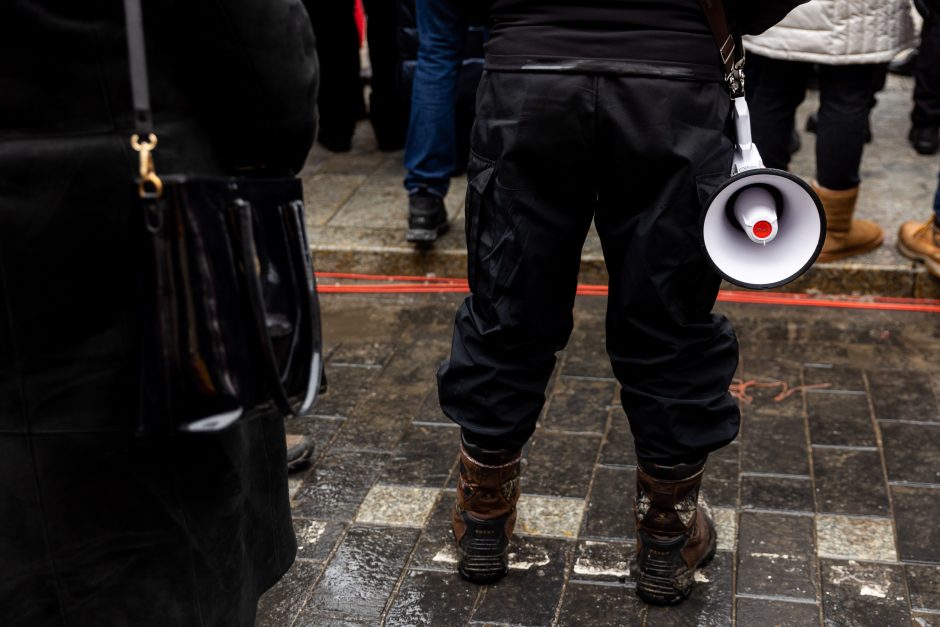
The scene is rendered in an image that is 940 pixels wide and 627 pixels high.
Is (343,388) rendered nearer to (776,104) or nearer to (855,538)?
(855,538)

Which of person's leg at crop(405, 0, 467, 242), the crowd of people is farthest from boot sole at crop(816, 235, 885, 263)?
the crowd of people

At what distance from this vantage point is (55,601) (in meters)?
1.81

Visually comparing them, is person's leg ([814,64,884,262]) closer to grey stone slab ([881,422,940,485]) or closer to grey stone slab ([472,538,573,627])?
grey stone slab ([881,422,940,485])

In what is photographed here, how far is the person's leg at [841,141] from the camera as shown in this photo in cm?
452

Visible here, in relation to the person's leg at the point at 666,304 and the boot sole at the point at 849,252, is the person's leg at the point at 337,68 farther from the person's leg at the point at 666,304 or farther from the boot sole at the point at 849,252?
the person's leg at the point at 666,304

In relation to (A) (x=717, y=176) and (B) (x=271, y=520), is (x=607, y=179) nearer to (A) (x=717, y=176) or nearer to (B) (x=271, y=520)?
(A) (x=717, y=176)

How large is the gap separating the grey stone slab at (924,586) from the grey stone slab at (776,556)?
0.23 meters

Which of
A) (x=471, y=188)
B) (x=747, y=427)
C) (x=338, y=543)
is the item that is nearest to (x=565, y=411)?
(x=747, y=427)

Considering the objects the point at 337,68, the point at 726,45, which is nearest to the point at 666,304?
the point at 726,45

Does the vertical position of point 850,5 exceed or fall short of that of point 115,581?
it exceeds it

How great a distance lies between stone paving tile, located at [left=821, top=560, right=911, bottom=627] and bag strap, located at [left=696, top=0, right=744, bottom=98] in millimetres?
1247

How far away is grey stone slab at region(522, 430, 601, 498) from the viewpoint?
10.7ft

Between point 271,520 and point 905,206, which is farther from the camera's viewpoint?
point 905,206

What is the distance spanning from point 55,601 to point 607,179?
1384 millimetres
